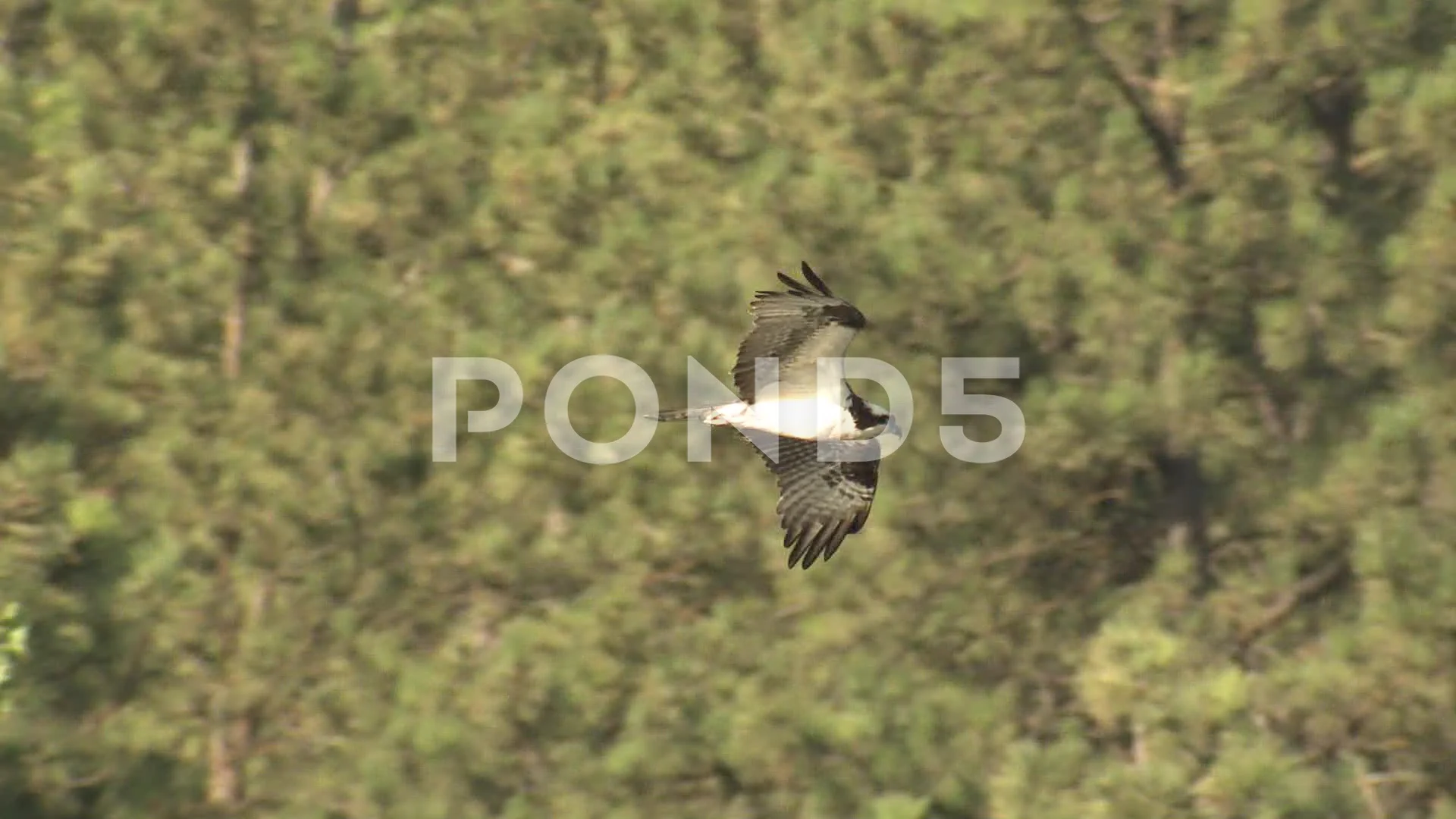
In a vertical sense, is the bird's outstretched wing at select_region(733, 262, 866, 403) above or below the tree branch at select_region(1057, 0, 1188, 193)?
below

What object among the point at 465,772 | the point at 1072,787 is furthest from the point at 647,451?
the point at 1072,787

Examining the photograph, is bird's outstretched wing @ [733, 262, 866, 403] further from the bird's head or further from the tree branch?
the tree branch

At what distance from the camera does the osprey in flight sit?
27.7 ft

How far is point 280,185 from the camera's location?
13258 millimetres

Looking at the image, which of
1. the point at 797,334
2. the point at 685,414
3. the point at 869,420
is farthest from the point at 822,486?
the point at 797,334

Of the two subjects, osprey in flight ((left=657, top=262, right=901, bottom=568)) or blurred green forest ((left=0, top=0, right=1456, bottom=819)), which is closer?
osprey in flight ((left=657, top=262, right=901, bottom=568))

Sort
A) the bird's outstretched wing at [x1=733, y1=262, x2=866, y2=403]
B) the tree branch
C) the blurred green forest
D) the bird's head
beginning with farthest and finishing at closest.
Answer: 1. the tree branch
2. the blurred green forest
3. the bird's head
4. the bird's outstretched wing at [x1=733, y1=262, x2=866, y2=403]

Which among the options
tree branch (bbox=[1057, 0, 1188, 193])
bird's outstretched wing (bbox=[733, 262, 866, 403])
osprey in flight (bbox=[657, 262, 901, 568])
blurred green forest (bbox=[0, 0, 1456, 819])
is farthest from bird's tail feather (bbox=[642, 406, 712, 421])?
tree branch (bbox=[1057, 0, 1188, 193])

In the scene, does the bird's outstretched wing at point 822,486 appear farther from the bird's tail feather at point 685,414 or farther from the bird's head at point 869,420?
the bird's tail feather at point 685,414

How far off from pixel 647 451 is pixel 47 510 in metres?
2.98

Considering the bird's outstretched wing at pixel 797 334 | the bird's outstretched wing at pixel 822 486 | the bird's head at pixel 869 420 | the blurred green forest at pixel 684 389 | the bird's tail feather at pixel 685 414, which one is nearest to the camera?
the bird's outstretched wing at pixel 797 334

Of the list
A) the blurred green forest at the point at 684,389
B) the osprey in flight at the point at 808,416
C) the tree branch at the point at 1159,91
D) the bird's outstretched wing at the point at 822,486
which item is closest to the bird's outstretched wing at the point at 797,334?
the osprey in flight at the point at 808,416

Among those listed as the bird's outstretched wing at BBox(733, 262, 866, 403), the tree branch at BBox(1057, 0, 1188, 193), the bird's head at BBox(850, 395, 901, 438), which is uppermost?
the tree branch at BBox(1057, 0, 1188, 193)

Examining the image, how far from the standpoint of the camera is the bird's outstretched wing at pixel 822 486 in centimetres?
908
